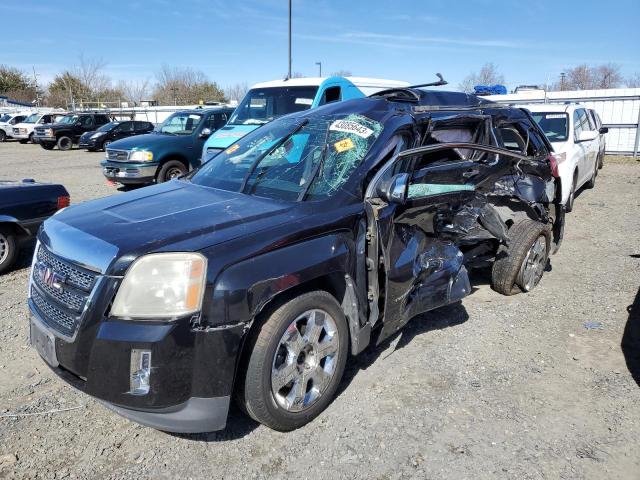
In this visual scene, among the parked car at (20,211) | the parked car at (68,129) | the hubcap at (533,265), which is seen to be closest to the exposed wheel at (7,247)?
the parked car at (20,211)

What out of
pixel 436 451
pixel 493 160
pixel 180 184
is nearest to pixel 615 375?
pixel 436 451

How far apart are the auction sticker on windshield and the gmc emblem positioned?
6.60 ft

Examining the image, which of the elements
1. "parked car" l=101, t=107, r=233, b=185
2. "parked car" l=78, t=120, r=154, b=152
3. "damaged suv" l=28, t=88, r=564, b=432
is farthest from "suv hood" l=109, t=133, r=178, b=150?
"parked car" l=78, t=120, r=154, b=152

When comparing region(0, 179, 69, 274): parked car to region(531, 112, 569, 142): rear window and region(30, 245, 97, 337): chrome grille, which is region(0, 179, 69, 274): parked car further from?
region(531, 112, 569, 142): rear window

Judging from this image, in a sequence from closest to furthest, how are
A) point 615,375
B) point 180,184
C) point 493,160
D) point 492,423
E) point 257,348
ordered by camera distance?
point 257,348
point 492,423
point 615,375
point 180,184
point 493,160

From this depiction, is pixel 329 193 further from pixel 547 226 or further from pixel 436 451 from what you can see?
pixel 547 226

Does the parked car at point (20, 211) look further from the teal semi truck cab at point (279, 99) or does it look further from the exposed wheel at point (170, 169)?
the exposed wheel at point (170, 169)

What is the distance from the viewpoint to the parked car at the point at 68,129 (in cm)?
2297

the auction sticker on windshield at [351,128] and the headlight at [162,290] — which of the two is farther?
the auction sticker on windshield at [351,128]

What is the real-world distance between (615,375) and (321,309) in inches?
89.2

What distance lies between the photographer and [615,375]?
351cm

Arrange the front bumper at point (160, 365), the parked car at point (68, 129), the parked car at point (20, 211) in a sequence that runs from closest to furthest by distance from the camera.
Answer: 1. the front bumper at point (160, 365)
2. the parked car at point (20, 211)
3. the parked car at point (68, 129)

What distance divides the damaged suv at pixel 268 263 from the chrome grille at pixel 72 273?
0.01m

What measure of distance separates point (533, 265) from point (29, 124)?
95.2ft
